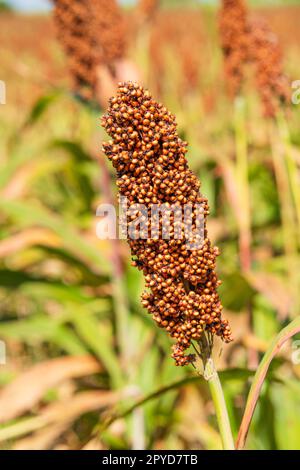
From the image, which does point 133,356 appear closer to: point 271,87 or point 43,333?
point 43,333

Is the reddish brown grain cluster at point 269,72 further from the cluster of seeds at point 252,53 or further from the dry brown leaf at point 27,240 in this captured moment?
the dry brown leaf at point 27,240

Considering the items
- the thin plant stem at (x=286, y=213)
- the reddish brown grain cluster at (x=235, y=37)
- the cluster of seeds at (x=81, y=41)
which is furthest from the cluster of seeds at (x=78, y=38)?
the thin plant stem at (x=286, y=213)

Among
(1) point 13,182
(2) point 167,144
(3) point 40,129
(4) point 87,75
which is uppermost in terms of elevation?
(3) point 40,129

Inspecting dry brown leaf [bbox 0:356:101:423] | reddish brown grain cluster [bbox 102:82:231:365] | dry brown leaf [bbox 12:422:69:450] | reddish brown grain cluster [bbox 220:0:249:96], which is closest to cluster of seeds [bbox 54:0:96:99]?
reddish brown grain cluster [bbox 220:0:249:96]

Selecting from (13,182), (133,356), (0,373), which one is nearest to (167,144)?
(133,356)

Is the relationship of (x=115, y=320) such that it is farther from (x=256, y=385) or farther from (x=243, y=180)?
(x=256, y=385)

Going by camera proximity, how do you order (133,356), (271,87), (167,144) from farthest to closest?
(133,356) < (271,87) < (167,144)
